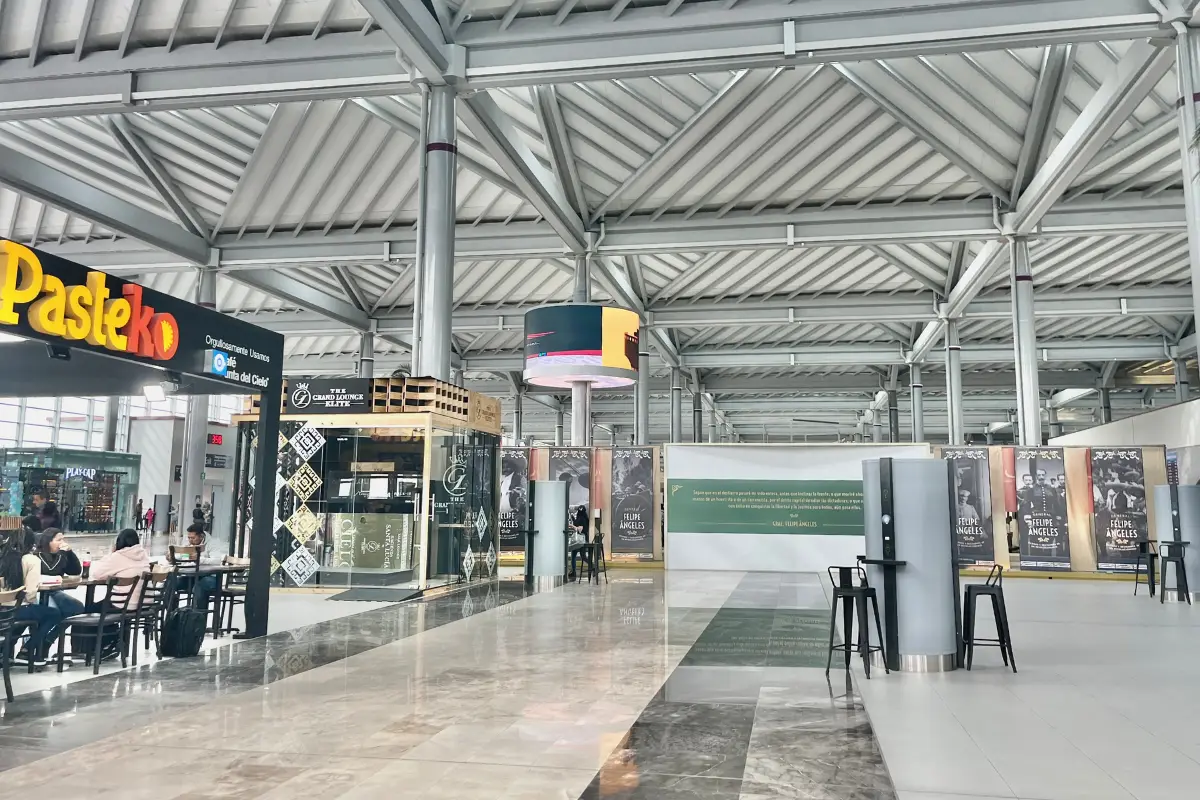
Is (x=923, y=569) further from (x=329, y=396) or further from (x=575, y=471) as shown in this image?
(x=575, y=471)

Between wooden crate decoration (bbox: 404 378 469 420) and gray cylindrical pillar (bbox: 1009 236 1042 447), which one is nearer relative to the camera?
wooden crate decoration (bbox: 404 378 469 420)

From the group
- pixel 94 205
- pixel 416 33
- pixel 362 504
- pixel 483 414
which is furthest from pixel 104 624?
pixel 94 205

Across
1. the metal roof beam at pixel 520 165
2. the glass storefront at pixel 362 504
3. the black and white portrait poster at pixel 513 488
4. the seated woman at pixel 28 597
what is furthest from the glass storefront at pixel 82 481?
the seated woman at pixel 28 597

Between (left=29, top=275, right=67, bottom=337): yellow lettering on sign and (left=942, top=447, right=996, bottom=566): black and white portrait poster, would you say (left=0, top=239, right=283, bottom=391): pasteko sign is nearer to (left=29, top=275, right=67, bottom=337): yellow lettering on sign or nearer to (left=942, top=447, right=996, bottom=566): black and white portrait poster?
(left=29, top=275, right=67, bottom=337): yellow lettering on sign

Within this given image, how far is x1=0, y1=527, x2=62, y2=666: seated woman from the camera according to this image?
604 centimetres

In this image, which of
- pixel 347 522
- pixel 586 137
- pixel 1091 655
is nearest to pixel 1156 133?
pixel 586 137

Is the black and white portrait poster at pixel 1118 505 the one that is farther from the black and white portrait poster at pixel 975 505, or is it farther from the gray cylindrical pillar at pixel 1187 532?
the gray cylindrical pillar at pixel 1187 532

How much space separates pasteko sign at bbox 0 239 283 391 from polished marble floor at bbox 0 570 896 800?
2476mm

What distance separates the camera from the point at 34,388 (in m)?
8.29

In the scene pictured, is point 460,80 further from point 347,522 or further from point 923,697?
point 923,697

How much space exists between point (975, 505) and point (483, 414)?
9.82 m

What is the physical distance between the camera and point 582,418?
20.5 metres

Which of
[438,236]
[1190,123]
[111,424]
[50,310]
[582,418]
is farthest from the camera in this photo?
[111,424]

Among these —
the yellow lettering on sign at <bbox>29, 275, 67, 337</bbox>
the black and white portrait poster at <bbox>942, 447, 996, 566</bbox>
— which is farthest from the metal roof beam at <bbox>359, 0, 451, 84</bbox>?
the black and white portrait poster at <bbox>942, 447, 996, 566</bbox>
